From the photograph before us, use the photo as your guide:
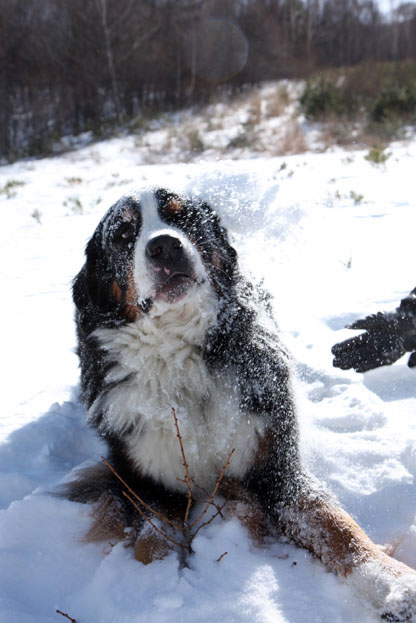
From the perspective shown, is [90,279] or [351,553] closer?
[351,553]

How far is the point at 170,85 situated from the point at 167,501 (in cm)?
1965

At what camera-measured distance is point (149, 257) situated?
82.0 inches

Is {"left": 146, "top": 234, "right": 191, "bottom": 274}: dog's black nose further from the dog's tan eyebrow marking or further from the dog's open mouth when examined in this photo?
the dog's tan eyebrow marking

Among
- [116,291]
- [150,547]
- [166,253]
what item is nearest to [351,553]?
[150,547]

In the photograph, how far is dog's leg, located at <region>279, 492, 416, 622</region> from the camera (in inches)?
59.9

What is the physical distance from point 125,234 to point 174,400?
853mm

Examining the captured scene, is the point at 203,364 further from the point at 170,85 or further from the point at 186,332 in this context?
the point at 170,85

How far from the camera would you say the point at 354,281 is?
13.6ft

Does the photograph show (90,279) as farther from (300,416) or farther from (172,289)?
(300,416)

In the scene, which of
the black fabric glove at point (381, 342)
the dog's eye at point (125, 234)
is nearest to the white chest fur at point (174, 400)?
the dog's eye at point (125, 234)

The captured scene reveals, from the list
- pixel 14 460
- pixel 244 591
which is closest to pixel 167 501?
pixel 244 591

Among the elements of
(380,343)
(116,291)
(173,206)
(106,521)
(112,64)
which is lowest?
(106,521)

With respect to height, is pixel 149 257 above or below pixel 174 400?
above

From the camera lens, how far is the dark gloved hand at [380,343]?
2.62m
